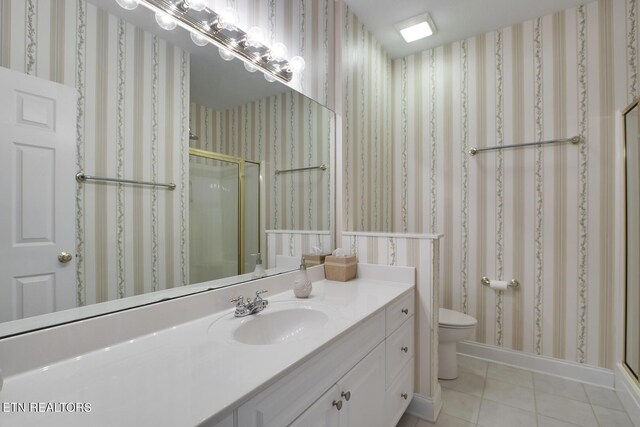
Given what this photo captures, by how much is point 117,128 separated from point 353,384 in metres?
1.13

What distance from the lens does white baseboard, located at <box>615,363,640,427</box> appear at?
154cm

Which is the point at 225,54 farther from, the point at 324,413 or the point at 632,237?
the point at 632,237

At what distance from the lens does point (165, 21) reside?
102 cm

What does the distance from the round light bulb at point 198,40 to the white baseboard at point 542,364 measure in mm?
2636

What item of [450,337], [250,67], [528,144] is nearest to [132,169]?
[250,67]

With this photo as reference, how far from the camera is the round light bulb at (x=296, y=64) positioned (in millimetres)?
1577

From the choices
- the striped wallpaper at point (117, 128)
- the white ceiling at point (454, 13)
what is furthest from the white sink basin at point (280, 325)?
the white ceiling at point (454, 13)

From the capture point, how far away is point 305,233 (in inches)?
66.9

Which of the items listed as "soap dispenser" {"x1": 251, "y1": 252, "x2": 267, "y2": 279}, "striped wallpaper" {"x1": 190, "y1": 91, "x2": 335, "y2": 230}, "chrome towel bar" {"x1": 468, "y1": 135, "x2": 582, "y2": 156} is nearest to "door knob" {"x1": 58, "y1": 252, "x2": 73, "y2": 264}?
"striped wallpaper" {"x1": 190, "y1": 91, "x2": 335, "y2": 230}

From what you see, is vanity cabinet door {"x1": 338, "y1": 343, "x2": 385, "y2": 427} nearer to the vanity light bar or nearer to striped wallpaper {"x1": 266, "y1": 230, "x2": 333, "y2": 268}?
striped wallpaper {"x1": 266, "y1": 230, "x2": 333, "y2": 268}

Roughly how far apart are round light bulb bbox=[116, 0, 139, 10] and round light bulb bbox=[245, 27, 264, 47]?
18.4 inches

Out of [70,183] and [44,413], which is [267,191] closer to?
[70,183]

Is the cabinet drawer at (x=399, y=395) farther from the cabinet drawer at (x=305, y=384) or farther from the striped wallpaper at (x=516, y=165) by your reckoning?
the striped wallpaper at (x=516, y=165)

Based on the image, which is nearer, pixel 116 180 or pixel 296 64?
pixel 116 180
